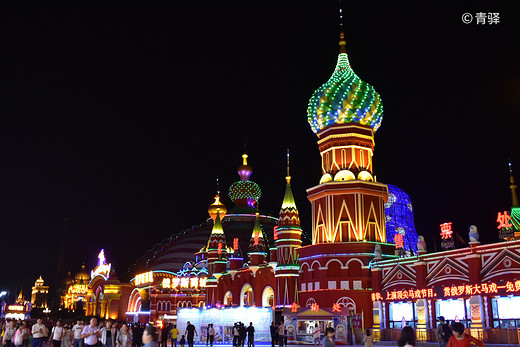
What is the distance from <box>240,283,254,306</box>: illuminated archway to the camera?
2127 inches

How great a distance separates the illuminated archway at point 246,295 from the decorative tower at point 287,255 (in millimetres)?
6454

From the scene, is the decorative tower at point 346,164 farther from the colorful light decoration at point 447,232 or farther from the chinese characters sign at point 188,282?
the chinese characters sign at point 188,282

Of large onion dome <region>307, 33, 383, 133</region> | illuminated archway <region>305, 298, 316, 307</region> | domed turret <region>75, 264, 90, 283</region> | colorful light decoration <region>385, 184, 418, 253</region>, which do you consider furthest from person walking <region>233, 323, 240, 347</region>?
domed turret <region>75, 264, 90, 283</region>

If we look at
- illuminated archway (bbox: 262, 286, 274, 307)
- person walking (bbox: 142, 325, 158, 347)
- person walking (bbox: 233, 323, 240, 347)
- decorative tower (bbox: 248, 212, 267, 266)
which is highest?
decorative tower (bbox: 248, 212, 267, 266)

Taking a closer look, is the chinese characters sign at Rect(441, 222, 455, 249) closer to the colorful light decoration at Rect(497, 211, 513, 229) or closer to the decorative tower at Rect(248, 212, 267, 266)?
the colorful light decoration at Rect(497, 211, 513, 229)

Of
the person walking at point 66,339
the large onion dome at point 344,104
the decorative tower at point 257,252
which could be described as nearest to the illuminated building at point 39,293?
the decorative tower at point 257,252

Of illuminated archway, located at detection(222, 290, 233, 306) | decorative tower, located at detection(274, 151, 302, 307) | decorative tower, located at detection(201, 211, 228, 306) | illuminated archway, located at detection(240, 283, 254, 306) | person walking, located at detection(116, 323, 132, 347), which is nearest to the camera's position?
person walking, located at detection(116, 323, 132, 347)

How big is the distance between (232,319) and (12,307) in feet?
284

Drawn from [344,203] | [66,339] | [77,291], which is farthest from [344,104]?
[77,291]

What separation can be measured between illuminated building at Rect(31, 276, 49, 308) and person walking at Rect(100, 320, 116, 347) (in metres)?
130

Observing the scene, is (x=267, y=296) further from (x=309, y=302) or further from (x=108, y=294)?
(x=108, y=294)

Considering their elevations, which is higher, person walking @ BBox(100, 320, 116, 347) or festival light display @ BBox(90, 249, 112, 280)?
festival light display @ BBox(90, 249, 112, 280)

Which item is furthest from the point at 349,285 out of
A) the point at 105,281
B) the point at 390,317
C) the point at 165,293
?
the point at 105,281

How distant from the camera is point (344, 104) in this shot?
4700 cm
